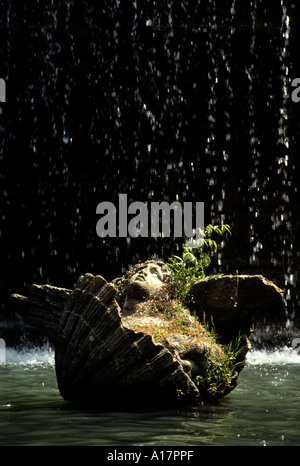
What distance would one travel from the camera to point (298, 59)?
17.8 metres

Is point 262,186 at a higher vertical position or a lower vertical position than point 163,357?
higher

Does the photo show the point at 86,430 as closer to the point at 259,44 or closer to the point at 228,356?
the point at 228,356

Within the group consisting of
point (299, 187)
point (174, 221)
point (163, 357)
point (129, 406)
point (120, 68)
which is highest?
point (120, 68)

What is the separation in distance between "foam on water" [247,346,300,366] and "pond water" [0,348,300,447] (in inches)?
121

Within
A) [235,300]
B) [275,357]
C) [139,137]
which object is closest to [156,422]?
[235,300]

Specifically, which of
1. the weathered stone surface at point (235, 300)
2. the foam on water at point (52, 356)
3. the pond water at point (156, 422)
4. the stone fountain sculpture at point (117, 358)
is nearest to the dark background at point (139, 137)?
the foam on water at point (52, 356)

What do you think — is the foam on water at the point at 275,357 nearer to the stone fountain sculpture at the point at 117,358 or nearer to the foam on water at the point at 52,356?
the foam on water at the point at 52,356

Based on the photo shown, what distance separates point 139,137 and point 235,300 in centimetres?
1226

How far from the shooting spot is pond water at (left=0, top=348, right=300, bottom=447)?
3.97 meters

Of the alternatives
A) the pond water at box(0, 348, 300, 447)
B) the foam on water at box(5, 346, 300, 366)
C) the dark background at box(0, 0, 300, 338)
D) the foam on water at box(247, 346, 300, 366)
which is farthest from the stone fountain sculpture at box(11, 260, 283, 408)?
the dark background at box(0, 0, 300, 338)

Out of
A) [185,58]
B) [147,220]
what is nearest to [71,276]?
[147,220]

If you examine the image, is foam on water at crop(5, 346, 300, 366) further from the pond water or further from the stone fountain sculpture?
the stone fountain sculpture

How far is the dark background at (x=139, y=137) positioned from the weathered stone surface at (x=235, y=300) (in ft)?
36.5
